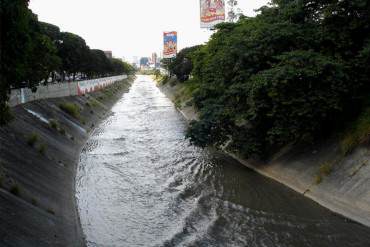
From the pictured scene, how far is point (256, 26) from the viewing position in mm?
27547

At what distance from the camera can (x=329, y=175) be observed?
69.4 ft

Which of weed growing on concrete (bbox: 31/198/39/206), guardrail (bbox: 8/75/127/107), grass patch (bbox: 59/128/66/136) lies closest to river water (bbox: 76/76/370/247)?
grass patch (bbox: 59/128/66/136)

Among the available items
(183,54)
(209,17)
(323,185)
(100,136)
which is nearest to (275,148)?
(323,185)

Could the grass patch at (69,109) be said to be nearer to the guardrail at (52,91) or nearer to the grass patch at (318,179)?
the guardrail at (52,91)

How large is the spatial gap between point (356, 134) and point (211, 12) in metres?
44.0

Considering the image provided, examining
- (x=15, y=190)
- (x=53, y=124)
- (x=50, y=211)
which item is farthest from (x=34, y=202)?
(x=53, y=124)

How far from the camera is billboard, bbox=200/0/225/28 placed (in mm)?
62406

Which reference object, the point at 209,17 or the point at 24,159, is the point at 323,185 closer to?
the point at 24,159

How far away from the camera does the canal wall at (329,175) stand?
18812 mm

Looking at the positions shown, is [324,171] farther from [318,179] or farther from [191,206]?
[191,206]

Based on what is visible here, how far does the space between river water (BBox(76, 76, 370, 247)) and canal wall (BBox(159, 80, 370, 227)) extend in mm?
492

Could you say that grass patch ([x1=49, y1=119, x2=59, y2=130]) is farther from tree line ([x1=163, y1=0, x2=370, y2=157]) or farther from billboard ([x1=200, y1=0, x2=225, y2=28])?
billboard ([x1=200, y1=0, x2=225, y2=28])

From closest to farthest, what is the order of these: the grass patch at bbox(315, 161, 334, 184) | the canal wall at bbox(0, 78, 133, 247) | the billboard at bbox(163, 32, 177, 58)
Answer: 1. the canal wall at bbox(0, 78, 133, 247)
2. the grass patch at bbox(315, 161, 334, 184)
3. the billboard at bbox(163, 32, 177, 58)

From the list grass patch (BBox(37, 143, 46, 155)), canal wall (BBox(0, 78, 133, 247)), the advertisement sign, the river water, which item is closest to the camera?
canal wall (BBox(0, 78, 133, 247))
